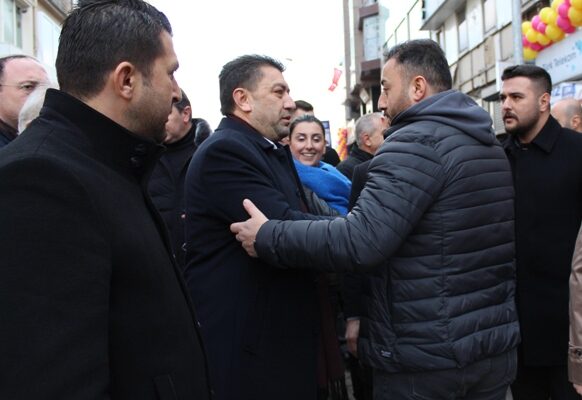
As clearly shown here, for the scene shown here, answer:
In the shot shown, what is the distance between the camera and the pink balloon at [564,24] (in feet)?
32.3

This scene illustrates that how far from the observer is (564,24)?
9.99 meters

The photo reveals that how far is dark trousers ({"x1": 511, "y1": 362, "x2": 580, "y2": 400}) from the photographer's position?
10.8 feet

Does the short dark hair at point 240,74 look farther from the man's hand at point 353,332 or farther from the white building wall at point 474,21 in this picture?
the white building wall at point 474,21

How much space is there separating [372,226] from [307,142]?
2.70 m

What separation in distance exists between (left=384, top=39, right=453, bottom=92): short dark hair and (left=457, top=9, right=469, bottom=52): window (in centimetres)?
1891

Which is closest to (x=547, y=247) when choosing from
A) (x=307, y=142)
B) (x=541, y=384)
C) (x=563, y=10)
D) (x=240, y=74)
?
(x=541, y=384)

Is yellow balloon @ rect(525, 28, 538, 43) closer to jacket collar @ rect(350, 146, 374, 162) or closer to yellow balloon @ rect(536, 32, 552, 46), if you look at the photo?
yellow balloon @ rect(536, 32, 552, 46)

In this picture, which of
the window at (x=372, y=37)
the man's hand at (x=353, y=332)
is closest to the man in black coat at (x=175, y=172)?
the man's hand at (x=353, y=332)

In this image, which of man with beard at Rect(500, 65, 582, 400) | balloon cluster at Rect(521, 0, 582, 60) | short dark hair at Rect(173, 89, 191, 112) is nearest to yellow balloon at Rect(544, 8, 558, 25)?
balloon cluster at Rect(521, 0, 582, 60)

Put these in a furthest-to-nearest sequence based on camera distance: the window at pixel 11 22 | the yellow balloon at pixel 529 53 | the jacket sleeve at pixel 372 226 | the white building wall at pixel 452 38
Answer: the white building wall at pixel 452 38 → the window at pixel 11 22 → the yellow balloon at pixel 529 53 → the jacket sleeve at pixel 372 226

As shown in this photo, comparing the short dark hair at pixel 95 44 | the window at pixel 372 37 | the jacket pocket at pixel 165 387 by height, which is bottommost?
the jacket pocket at pixel 165 387

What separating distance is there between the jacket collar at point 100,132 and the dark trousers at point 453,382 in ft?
4.87

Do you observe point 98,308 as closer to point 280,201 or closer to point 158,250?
point 158,250

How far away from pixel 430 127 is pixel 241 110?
0.90m
